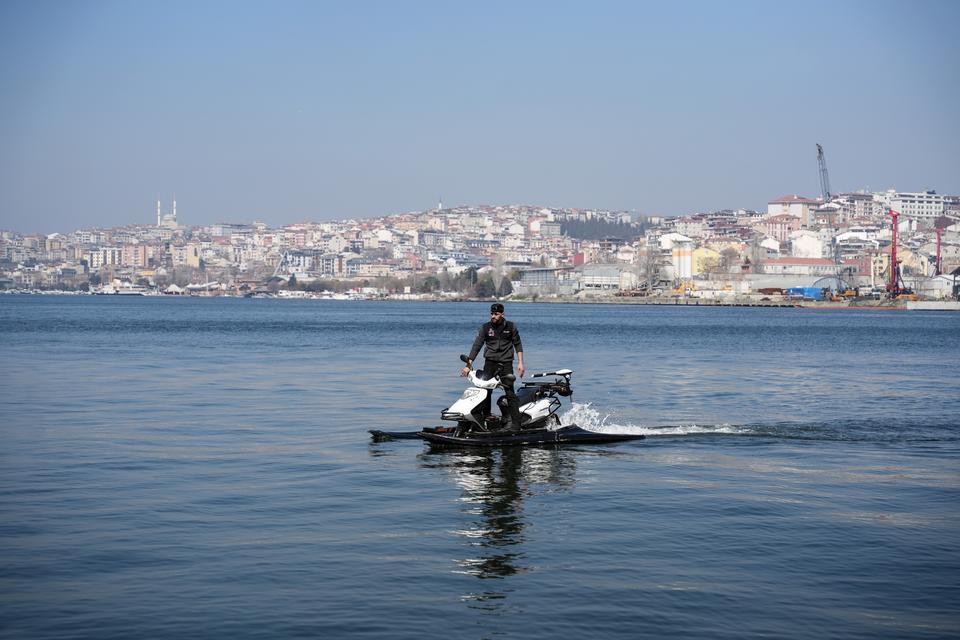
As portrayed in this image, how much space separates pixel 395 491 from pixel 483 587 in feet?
12.0

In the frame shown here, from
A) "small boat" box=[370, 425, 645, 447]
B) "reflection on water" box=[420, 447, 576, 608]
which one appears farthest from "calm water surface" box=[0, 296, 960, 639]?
"small boat" box=[370, 425, 645, 447]

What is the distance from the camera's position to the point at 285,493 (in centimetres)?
1155

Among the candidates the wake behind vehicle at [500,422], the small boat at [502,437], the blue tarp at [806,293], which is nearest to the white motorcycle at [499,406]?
the wake behind vehicle at [500,422]

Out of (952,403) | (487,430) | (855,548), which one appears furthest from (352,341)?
(855,548)

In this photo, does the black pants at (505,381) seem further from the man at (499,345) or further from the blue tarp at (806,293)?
the blue tarp at (806,293)

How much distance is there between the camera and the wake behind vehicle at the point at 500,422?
1428 centimetres

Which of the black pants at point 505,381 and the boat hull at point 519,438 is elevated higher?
the black pants at point 505,381

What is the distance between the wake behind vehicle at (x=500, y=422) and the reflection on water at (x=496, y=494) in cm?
17

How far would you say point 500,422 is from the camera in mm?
14648

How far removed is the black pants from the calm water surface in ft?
2.24

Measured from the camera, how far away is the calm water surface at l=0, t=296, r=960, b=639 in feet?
24.7

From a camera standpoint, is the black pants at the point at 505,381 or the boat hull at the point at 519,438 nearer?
the black pants at the point at 505,381

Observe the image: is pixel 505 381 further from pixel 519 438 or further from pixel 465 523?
pixel 465 523

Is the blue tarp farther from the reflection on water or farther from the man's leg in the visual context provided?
the reflection on water
